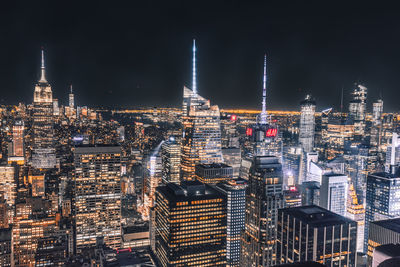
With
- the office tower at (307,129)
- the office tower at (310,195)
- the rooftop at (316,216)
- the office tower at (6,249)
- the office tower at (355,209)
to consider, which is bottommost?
the office tower at (6,249)

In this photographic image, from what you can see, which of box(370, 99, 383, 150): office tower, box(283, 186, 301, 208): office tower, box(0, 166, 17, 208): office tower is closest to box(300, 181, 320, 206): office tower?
box(283, 186, 301, 208): office tower

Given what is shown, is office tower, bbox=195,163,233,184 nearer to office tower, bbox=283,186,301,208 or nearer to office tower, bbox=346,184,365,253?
office tower, bbox=283,186,301,208

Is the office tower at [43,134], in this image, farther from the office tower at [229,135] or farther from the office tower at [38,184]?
the office tower at [229,135]

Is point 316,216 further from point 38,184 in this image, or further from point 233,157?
point 38,184

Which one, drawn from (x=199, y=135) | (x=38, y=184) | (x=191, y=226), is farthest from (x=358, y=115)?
(x=38, y=184)

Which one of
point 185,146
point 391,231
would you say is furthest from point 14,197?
point 391,231

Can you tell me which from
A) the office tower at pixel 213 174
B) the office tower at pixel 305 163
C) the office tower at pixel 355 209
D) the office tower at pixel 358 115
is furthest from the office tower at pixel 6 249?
the office tower at pixel 358 115
